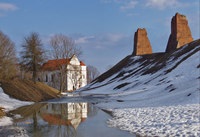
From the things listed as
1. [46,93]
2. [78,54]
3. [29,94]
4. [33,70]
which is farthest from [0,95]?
[78,54]

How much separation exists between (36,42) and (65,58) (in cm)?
652

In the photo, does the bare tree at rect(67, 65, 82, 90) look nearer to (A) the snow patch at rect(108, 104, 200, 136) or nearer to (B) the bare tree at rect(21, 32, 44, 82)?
(B) the bare tree at rect(21, 32, 44, 82)

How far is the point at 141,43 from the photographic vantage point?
279 ft

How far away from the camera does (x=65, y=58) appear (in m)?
49.6

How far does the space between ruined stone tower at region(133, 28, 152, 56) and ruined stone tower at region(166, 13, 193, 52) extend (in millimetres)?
Result: 9677

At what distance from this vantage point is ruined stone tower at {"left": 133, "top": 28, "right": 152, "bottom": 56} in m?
83.6

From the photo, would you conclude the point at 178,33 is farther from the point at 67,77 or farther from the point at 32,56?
the point at 32,56

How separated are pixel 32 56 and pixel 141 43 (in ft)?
157

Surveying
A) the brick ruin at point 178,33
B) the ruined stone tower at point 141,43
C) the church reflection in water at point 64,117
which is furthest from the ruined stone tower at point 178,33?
the church reflection in water at point 64,117

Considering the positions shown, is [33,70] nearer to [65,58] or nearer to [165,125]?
[65,58]

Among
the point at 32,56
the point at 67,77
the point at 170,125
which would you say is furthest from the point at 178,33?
the point at 170,125

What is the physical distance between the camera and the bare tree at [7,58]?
4770 centimetres

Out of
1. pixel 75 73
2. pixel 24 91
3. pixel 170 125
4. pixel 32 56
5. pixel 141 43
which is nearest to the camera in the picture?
pixel 170 125

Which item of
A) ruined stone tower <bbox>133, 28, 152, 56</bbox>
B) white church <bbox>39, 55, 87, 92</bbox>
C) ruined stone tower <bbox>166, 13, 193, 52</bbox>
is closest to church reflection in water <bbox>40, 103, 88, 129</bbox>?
white church <bbox>39, 55, 87, 92</bbox>
